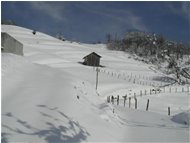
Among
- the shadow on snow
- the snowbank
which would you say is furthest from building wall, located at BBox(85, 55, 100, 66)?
the shadow on snow

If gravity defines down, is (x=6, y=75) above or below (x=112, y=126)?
above

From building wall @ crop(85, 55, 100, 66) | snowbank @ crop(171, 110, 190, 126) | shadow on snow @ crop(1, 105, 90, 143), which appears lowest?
snowbank @ crop(171, 110, 190, 126)

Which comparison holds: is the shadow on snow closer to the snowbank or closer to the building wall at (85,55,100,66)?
the snowbank

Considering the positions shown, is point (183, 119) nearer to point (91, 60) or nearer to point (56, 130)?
point (56, 130)

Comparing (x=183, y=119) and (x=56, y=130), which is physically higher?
(x=56, y=130)

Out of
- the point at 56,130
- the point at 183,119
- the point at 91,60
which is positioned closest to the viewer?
the point at 56,130

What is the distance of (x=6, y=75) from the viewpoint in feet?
64.6

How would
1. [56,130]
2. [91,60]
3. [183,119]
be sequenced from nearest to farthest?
[56,130]
[183,119]
[91,60]

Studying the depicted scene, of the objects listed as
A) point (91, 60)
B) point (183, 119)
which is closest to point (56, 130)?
point (183, 119)

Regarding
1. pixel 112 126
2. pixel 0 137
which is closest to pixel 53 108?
pixel 112 126

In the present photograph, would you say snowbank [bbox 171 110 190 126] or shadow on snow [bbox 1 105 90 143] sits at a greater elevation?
shadow on snow [bbox 1 105 90 143]

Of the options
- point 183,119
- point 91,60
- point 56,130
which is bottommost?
point 183,119

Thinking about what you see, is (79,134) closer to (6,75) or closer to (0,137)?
(0,137)

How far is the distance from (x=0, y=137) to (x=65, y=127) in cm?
318
